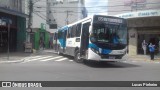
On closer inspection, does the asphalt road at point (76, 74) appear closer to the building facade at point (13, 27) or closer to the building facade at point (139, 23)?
the building facade at point (13, 27)

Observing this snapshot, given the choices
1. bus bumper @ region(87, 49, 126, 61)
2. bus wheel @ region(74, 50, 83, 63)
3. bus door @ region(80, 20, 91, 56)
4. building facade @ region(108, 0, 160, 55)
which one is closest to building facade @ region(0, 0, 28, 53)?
building facade @ region(108, 0, 160, 55)

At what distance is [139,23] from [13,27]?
14.7 metres

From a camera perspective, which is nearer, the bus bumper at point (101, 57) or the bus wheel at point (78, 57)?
the bus bumper at point (101, 57)

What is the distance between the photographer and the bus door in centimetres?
1948

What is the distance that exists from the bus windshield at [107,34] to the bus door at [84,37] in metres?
0.88

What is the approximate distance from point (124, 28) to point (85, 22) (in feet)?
8.56

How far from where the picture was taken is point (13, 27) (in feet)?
115

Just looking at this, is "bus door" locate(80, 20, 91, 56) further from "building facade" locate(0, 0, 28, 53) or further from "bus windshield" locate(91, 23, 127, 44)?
"building facade" locate(0, 0, 28, 53)

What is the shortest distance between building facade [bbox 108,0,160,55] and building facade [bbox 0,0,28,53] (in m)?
11.8

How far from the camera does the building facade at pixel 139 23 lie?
→ 33531 mm

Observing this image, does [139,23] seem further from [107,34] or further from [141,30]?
[107,34]

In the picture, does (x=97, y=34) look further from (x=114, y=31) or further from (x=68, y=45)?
(x=68, y=45)

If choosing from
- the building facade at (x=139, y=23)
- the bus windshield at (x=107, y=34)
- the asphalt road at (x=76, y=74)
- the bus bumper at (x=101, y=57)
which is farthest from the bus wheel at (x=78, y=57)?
the building facade at (x=139, y=23)

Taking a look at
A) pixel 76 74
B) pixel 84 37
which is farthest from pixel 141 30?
pixel 76 74
